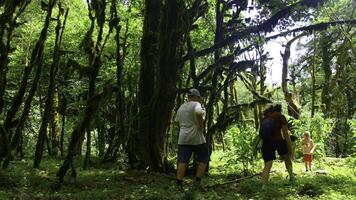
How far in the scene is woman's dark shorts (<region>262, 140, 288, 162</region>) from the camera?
8.02 meters

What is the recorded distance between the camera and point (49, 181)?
787 cm

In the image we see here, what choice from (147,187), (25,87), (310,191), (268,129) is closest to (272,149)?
(268,129)

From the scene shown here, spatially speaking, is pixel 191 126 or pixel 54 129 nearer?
pixel 191 126

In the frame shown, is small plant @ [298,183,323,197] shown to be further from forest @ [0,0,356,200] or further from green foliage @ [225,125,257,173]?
green foliage @ [225,125,257,173]

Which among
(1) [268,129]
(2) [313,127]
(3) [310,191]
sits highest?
(2) [313,127]

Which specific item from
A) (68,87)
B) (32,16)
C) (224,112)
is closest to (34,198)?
(224,112)

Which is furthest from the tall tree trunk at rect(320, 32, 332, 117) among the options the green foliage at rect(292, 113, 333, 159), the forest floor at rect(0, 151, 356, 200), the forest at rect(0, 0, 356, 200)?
the forest floor at rect(0, 151, 356, 200)

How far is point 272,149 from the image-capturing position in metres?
8.05

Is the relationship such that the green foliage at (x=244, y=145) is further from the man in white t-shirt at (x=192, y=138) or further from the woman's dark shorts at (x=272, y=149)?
the man in white t-shirt at (x=192, y=138)

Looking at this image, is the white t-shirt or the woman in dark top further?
the woman in dark top

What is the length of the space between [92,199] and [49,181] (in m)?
1.65

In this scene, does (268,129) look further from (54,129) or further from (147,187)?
(54,129)

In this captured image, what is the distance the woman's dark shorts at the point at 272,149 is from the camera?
26.3 ft

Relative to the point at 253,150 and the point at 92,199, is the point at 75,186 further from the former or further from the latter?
the point at 253,150
